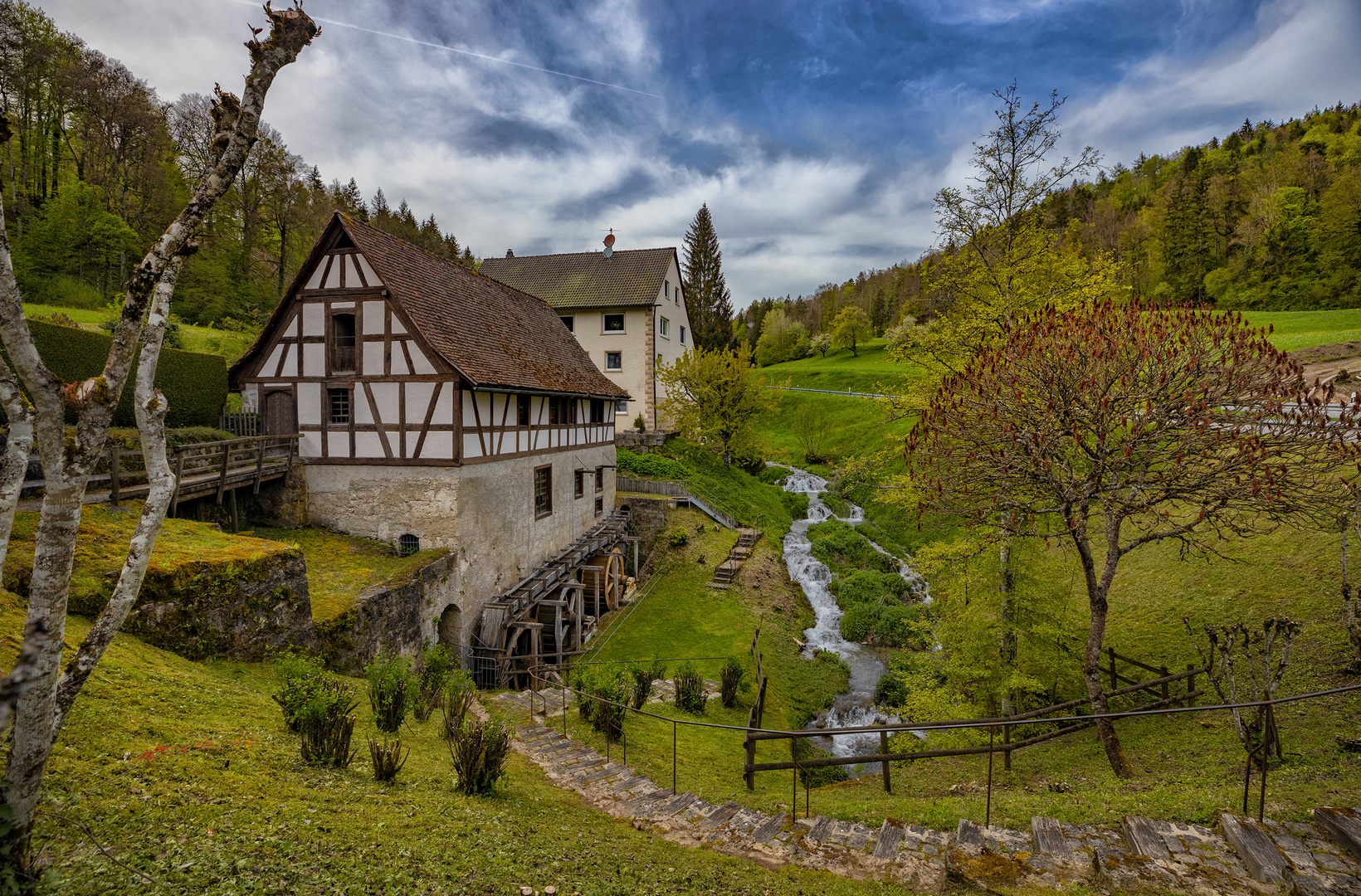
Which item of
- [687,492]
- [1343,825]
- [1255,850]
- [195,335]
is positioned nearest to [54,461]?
[1255,850]

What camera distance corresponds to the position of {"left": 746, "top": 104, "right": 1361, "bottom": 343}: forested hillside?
39.2 metres

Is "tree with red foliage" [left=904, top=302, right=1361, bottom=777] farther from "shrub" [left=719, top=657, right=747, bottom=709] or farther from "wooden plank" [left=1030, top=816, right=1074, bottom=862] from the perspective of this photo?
"shrub" [left=719, top=657, right=747, bottom=709]

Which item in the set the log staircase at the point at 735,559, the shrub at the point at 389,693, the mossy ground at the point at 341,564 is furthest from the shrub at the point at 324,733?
the log staircase at the point at 735,559

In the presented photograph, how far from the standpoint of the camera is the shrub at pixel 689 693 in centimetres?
1193

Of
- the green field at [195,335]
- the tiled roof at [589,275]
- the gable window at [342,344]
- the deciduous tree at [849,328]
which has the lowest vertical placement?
the gable window at [342,344]

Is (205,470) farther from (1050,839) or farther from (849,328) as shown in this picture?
(849,328)

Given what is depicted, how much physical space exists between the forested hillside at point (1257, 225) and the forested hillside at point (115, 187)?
38.5 m

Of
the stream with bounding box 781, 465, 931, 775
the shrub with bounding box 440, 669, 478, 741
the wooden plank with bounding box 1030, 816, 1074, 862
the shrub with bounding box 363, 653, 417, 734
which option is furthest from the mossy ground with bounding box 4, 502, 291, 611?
the wooden plank with bounding box 1030, 816, 1074, 862

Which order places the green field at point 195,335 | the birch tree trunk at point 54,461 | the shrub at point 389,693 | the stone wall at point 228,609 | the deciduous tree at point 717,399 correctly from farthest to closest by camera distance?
the deciduous tree at point 717,399 → the green field at point 195,335 → the stone wall at point 228,609 → the shrub at point 389,693 → the birch tree trunk at point 54,461

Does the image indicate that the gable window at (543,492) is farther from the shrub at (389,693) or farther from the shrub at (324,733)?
the shrub at (324,733)

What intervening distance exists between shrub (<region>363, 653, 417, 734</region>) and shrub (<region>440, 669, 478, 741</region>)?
1.83 feet

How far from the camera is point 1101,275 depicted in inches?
437

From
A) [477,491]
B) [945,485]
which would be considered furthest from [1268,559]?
[477,491]

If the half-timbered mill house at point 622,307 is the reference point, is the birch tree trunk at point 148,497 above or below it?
below
